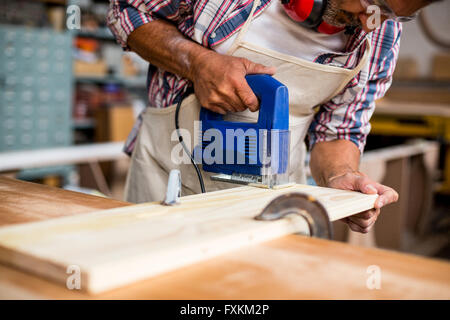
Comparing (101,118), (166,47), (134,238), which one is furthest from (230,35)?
(101,118)

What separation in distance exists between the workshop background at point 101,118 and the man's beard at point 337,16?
2.11 m

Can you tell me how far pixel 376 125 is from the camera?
4.86m

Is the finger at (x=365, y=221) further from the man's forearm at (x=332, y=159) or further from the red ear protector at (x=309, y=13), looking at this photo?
the red ear protector at (x=309, y=13)

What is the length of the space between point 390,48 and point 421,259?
0.79 m

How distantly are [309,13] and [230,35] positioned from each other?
7.4 inches

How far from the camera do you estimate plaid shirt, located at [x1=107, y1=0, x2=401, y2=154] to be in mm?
1136

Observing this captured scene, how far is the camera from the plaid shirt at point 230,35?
44.7 inches

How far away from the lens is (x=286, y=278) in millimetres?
542

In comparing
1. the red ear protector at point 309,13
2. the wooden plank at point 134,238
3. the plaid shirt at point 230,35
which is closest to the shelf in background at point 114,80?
the plaid shirt at point 230,35

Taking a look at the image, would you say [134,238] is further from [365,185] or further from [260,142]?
[365,185]

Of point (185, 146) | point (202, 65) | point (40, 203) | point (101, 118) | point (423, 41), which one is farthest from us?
point (423, 41)

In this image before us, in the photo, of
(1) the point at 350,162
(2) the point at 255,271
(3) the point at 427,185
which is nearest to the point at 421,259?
(2) the point at 255,271

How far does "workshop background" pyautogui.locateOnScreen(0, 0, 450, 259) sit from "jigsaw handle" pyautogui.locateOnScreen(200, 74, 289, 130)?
2213 mm

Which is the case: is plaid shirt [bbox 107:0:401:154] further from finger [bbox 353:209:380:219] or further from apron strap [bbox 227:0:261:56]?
finger [bbox 353:209:380:219]
